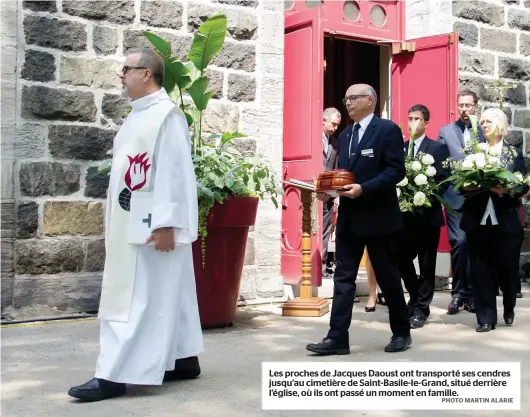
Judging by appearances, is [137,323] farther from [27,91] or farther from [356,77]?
[356,77]

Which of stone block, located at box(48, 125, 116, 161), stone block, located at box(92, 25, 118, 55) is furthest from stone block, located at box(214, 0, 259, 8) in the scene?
stone block, located at box(48, 125, 116, 161)

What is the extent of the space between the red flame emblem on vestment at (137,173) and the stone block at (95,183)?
116 inches

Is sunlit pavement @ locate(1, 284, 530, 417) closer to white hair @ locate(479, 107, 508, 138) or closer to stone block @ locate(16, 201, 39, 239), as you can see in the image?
stone block @ locate(16, 201, 39, 239)

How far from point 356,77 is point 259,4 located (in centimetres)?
499

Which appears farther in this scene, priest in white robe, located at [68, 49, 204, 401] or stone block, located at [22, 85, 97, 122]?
stone block, located at [22, 85, 97, 122]

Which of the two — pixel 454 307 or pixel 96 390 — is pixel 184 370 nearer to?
pixel 96 390

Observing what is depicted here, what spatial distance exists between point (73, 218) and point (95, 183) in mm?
364

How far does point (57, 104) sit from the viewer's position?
671 centimetres

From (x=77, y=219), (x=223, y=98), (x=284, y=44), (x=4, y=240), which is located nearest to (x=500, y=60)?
(x=284, y=44)

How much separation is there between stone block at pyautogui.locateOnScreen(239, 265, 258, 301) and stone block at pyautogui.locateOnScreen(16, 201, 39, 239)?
2.03 metres

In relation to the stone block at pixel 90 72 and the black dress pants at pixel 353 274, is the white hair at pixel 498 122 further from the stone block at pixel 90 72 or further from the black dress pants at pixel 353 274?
the stone block at pixel 90 72

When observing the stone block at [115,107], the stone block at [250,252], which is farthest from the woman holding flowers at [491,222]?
the stone block at [115,107]

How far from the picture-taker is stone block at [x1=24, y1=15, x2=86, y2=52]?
21.7ft

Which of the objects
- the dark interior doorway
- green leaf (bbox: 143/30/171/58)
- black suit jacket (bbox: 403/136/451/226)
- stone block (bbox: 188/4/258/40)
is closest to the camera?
green leaf (bbox: 143/30/171/58)
